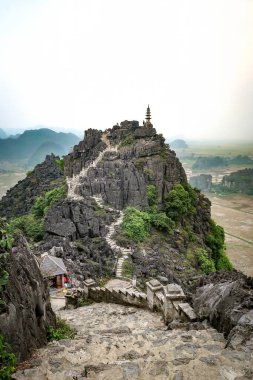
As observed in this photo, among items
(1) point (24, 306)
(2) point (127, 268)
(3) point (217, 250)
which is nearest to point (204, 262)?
(3) point (217, 250)

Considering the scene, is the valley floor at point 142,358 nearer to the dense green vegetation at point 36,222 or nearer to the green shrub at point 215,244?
the dense green vegetation at point 36,222

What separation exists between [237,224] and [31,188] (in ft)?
175

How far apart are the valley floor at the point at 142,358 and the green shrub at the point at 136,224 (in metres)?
23.2

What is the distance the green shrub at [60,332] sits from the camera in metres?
10.9

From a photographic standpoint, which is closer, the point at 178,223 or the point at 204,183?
the point at 178,223

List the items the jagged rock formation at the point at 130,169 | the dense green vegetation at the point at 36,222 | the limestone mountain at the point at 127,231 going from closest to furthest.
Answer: the limestone mountain at the point at 127,231 < the dense green vegetation at the point at 36,222 < the jagged rock formation at the point at 130,169

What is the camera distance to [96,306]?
17625 mm

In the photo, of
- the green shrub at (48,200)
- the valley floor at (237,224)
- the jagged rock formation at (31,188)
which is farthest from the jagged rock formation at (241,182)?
the green shrub at (48,200)

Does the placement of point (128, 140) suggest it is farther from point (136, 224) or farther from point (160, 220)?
point (136, 224)

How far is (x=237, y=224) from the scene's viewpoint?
83.8m

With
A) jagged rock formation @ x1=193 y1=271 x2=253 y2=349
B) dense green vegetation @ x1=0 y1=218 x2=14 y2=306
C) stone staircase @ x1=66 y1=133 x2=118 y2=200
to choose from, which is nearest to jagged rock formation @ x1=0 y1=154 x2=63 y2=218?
stone staircase @ x1=66 y1=133 x2=118 y2=200

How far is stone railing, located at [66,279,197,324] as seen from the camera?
477 inches

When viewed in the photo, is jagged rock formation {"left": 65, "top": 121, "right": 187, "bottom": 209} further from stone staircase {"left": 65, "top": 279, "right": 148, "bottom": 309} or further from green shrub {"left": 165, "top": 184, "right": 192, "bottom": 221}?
stone staircase {"left": 65, "top": 279, "right": 148, "bottom": 309}

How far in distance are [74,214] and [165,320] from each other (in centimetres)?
2267
